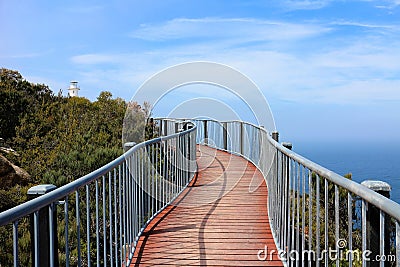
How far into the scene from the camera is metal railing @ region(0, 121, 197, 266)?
2.38 metres

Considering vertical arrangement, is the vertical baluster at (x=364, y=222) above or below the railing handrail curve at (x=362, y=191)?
below

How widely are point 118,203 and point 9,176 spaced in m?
8.66

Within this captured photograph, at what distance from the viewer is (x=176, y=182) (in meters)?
8.16

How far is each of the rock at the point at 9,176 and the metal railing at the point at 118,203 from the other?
323cm

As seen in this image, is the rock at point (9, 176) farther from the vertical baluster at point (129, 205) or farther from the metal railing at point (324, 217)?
the metal railing at point (324, 217)

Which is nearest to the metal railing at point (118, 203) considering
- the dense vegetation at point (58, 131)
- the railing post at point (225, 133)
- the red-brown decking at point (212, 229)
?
the red-brown decking at point (212, 229)

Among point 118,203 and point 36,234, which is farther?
point 118,203

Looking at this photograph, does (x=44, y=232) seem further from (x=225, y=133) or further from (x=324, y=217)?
(x=225, y=133)

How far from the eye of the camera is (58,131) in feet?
64.8

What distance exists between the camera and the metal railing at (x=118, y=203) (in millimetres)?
2375

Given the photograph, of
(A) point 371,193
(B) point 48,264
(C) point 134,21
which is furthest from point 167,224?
(C) point 134,21

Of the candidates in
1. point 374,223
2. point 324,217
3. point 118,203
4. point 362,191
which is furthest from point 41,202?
point 118,203

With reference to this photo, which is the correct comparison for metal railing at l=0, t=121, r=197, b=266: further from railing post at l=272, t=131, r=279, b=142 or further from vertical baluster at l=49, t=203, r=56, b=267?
railing post at l=272, t=131, r=279, b=142

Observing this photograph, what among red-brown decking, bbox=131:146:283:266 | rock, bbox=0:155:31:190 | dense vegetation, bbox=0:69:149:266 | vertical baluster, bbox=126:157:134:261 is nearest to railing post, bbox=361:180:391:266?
red-brown decking, bbox=131:146:283:266
